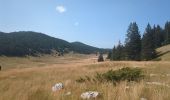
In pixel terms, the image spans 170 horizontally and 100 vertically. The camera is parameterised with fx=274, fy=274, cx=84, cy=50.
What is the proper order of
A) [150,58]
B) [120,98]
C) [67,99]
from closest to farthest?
[120,98]
[67,99]
[150,58]

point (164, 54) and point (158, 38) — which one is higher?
point (158, 38)

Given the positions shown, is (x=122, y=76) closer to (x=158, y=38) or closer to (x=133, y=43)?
(x=133, y=43)

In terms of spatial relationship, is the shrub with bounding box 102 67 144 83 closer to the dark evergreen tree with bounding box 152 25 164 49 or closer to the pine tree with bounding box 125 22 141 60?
the pine tree with bounding box 125 22 141 60

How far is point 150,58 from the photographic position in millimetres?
75562

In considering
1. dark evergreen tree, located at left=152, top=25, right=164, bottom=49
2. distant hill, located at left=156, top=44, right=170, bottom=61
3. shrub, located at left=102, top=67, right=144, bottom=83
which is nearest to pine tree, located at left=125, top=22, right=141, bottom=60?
distant hill, located at left=156, top=44, right=170, bottom=61

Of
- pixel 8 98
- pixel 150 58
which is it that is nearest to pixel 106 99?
pixel 8 98

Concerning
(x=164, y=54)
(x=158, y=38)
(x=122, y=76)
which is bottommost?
(x=122, y=76)

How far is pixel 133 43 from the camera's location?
80.1 m

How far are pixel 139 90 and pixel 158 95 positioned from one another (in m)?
0.81

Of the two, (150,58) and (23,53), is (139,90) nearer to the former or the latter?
(150,58)

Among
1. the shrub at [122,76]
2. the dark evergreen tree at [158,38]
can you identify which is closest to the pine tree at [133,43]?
the dark evergreen tree at [158,38]

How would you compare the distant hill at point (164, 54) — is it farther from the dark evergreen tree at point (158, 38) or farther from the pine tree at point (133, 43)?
the dark evergreen tree at point (158, 38)

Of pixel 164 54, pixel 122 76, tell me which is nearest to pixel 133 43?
pixel 164 54

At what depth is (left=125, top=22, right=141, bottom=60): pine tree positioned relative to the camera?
79438 millimetres
